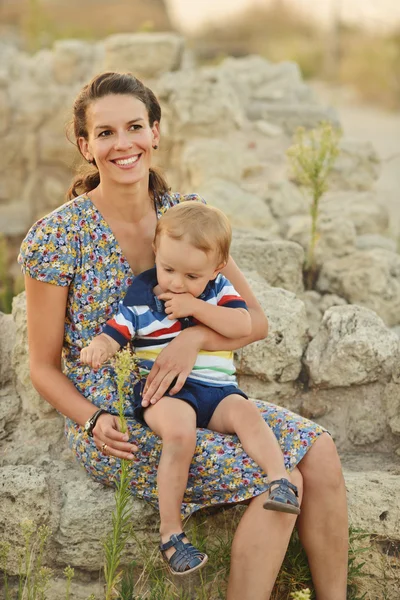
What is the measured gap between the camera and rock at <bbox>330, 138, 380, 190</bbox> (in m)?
6.00

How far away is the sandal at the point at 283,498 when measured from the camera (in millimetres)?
2500

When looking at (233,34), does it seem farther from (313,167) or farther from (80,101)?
(80,101)

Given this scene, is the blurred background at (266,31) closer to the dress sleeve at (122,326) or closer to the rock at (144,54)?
the rock at (144,54)

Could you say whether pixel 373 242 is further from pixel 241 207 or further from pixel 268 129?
pixel 268 129

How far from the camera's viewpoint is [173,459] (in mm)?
2615

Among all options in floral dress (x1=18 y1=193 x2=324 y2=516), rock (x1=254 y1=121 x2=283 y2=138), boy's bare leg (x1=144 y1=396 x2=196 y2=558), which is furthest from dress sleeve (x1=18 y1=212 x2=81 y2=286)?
rock (x1=254 y1=121 x2=283 y2=138)

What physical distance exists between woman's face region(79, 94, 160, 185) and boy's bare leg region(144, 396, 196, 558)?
2.95 feet

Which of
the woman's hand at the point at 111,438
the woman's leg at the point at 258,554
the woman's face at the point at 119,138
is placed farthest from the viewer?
the woman's face at the point at 119,138

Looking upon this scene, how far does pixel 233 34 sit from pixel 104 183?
1796 cm

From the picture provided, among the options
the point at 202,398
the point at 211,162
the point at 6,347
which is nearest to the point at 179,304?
the point at 202,398

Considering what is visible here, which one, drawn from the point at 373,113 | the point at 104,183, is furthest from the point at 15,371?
the point at 373,113

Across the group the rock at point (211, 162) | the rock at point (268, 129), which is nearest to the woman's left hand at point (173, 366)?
the rock at point (211, 162)

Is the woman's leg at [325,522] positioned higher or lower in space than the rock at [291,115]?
lower

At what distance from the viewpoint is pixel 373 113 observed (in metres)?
12.1
